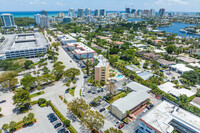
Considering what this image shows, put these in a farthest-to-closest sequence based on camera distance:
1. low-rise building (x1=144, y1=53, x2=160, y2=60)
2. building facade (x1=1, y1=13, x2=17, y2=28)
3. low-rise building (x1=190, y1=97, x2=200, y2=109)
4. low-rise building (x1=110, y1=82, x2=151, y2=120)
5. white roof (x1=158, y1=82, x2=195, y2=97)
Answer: building facade (x1=1, y1=13, x2=17, y2=28), low-rise building (x1=144, y1=53, x2=160, y2=60), white roof (x1=158, y1=82, x2=195, y2=97), low-rise building (x1=190, y1=97, x2=200, y2=109), low-rise building (x1=110, y1=82, x2=151, y2=120)

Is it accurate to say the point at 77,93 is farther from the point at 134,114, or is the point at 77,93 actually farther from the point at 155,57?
the point at 155,57

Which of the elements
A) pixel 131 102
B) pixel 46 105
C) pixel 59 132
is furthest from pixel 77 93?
pixel 131 102

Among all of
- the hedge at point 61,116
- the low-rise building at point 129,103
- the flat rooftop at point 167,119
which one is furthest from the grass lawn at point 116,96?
the hedge at point 61,116

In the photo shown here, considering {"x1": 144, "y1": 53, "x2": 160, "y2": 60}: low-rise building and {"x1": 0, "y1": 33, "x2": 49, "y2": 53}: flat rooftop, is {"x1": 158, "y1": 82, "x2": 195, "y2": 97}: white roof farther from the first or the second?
{"x1": 0, "y1": 33, "x2": 49, "y2": 53}: flat rooftop

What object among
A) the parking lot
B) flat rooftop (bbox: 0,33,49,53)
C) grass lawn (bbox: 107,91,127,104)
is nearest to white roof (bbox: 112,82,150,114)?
grass lawn (bbox: 107,91,127,104)

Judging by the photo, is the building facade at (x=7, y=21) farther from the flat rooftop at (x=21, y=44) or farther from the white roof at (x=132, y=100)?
the white roof at (x=132, y=100)

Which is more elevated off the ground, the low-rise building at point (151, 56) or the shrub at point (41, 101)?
the low-rise building at point (151, 56)

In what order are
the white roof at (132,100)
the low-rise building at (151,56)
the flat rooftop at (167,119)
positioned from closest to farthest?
the flat rooftop at (167,119), the white roof at (132,100), the low-rise building at (151,56)

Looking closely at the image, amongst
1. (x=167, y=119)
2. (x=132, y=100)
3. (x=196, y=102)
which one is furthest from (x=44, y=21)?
(x=167, y=119)
